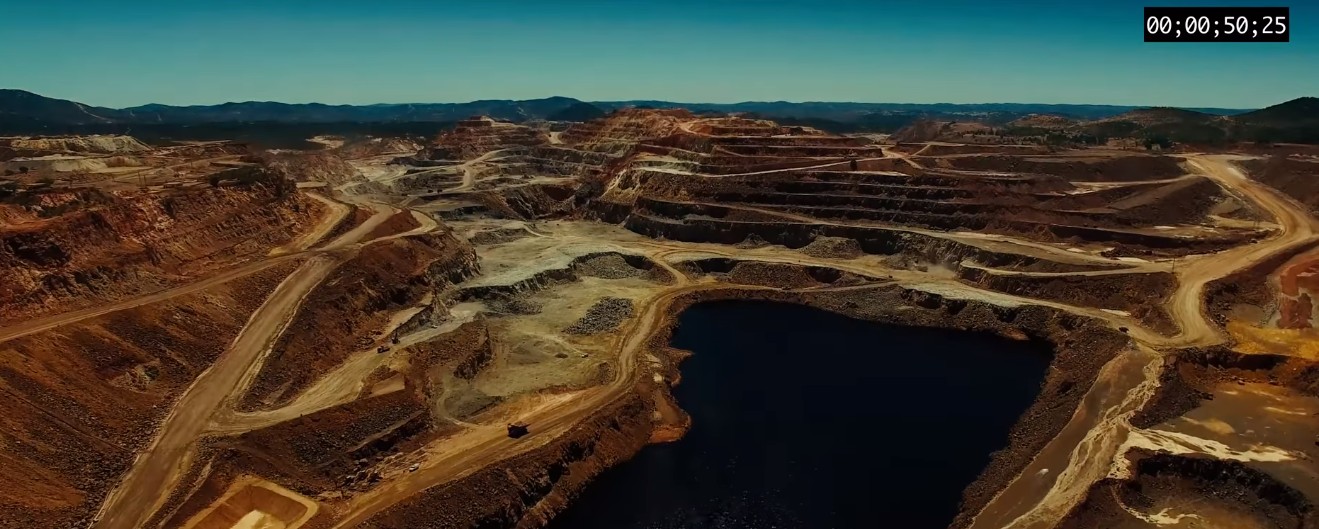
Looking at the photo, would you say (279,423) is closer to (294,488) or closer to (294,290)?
(294,488)

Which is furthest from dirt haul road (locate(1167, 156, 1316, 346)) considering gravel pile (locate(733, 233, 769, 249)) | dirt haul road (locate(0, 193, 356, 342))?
dirt haul road (locate(0, 193, 356, 342))

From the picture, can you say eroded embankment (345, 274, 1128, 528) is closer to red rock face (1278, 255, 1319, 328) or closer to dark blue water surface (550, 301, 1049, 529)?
dark blue water surface (550, 301, 1049, 529)

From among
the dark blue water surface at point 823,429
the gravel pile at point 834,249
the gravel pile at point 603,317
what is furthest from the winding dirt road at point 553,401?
the gravel pile at point 834,249

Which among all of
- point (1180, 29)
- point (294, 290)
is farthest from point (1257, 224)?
point (294, 290)

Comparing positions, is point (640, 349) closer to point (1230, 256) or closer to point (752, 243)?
point (752, 243)

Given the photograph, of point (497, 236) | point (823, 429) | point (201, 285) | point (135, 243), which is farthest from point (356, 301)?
point (823, 429)

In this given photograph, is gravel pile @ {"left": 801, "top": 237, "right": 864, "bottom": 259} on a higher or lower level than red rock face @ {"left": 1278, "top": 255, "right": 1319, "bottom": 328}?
higher
